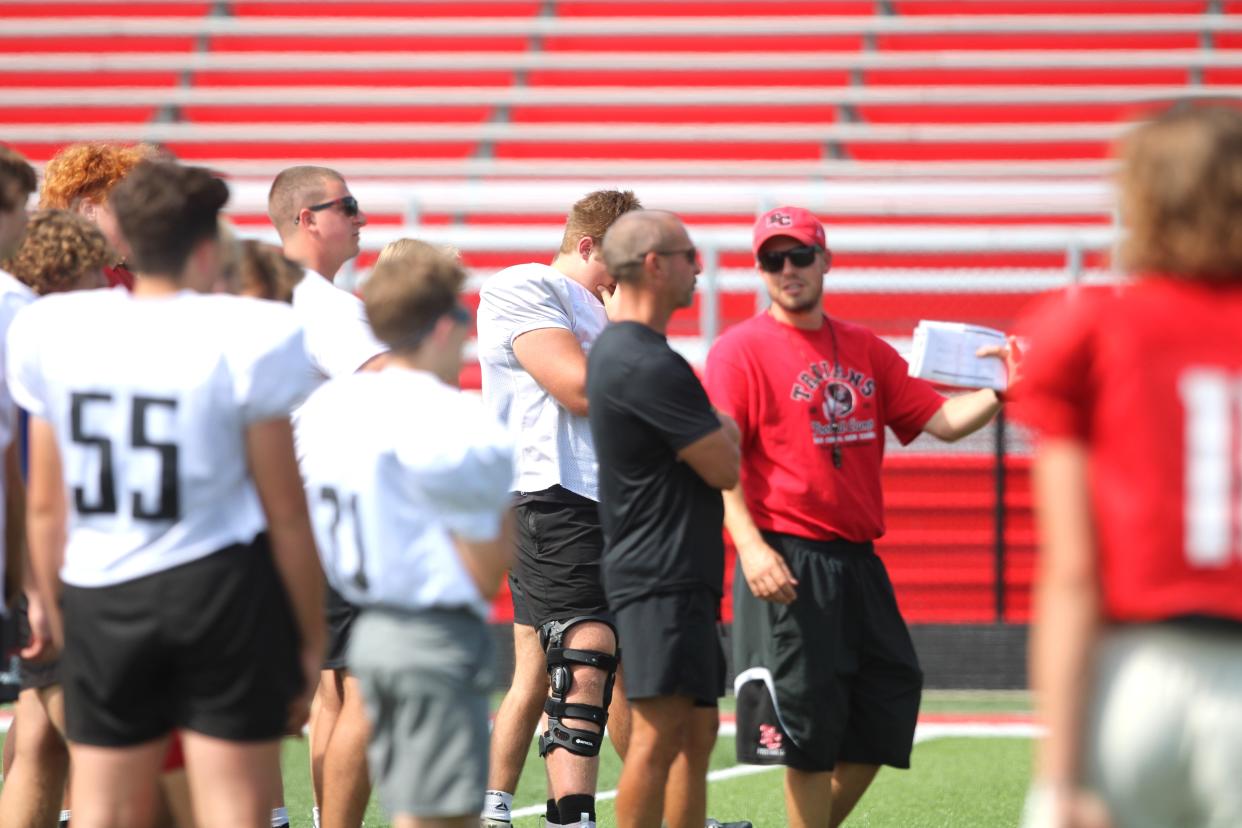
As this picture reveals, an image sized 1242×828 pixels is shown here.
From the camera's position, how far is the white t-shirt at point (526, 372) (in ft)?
17.5

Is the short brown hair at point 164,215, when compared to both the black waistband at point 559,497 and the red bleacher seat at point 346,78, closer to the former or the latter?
the black waistband at point 559,497

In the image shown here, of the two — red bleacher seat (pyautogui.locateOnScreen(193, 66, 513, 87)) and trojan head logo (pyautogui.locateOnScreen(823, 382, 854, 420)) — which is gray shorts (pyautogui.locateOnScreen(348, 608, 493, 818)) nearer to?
trojan head logo (pyautogui.locateOnScreen(823, 382, 854, 420))

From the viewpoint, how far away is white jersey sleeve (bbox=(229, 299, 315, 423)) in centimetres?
318

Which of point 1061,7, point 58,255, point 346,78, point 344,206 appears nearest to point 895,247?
point 344,206

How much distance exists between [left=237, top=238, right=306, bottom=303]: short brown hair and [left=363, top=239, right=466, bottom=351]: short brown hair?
0.65 m

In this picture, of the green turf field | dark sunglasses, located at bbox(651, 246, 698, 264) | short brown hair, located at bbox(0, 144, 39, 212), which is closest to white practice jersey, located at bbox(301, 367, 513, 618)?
short brown hair, located at bbox(0, 144, 39, 212)

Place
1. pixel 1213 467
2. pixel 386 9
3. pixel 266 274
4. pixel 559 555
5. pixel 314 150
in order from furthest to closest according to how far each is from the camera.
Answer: pixel 386 9 → pixel 314 150 → pixel 559 555 → pixel 266 274 → pixel 1213 467

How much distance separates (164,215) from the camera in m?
3.27

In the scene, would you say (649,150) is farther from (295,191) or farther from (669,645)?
(669,645)

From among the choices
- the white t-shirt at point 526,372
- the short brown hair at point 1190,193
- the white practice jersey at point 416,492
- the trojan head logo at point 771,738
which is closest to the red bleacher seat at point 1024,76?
the white t-shirt at point 526,372

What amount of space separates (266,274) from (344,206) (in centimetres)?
113

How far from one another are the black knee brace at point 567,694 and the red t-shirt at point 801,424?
720 millimetres

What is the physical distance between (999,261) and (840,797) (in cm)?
735

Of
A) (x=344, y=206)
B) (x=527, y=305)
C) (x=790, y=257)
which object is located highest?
(x=344, y=206)
